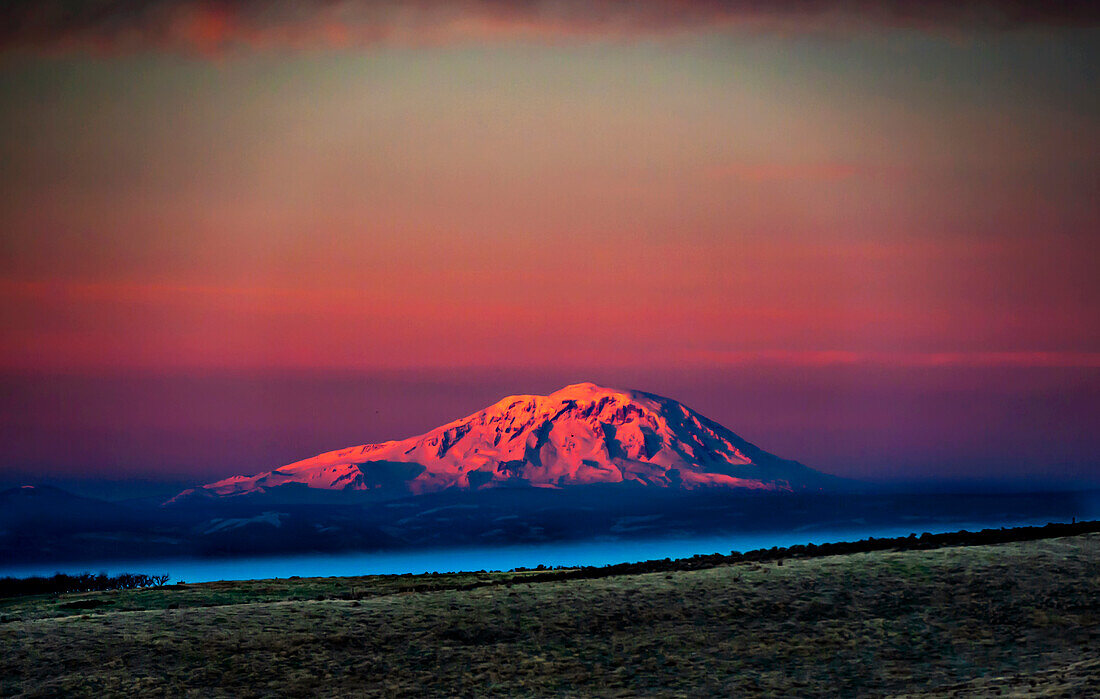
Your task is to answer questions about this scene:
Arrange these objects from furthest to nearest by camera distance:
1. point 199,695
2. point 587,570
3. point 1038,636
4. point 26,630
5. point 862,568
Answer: point 587,570 < point 862,568 < point 26,630 < point 1038,636 < point 199,695

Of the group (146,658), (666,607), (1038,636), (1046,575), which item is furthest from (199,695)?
(1046,575)

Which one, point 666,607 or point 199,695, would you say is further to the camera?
point 666,607

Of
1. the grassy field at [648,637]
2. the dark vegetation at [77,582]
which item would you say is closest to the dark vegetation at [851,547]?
the grassy field at [648,637]

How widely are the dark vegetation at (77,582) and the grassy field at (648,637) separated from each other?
2803 cm

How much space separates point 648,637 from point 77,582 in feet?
173

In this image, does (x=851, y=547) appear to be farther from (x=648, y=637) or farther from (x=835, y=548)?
(x=648, y=637)

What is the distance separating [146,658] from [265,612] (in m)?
5.65

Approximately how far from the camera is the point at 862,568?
4725 centimetres

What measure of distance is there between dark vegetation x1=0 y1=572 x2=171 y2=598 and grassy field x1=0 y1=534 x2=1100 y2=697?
28026 mm

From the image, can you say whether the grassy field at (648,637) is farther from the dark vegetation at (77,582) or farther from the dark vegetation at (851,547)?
the dark vegetation at (77,582)

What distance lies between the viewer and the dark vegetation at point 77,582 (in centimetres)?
7462

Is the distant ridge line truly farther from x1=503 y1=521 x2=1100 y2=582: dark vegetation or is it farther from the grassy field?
the grassy field

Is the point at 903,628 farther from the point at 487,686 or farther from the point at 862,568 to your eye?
the point at 487,686

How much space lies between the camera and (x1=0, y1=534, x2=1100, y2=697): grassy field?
121 feet
